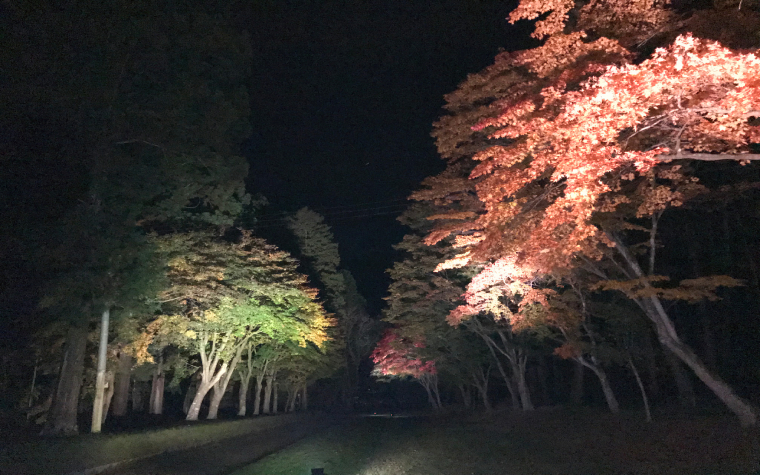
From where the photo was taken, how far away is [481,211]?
16.6m

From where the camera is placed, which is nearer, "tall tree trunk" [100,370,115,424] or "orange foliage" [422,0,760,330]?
"orange foliage" [422,0,760,330]

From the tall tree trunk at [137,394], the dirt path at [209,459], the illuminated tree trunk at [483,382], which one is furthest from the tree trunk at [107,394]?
the illuminated tree trunk at [483,382]

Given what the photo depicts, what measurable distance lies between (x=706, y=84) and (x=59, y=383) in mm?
17122

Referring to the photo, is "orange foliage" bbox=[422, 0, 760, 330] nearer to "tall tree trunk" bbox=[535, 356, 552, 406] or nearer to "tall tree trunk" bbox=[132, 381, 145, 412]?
"tall tree trunk" bbox=[535, 356, 552, 406]

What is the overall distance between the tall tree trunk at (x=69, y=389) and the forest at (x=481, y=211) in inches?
2.4

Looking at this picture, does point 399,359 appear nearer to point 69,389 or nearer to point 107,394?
point 107,394

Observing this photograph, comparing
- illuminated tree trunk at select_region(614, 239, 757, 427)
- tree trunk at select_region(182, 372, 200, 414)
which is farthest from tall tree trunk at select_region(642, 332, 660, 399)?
tree trunk at select_region(182, 372, 200, 414)

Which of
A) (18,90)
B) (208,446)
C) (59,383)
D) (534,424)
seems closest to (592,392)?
(534,424)

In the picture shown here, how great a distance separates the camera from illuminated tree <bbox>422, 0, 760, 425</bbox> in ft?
22.6

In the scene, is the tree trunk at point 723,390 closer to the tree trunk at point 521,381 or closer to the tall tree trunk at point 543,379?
the tree trunk at point 521,381

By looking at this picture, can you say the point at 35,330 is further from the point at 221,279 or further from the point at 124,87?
the point at 124,87

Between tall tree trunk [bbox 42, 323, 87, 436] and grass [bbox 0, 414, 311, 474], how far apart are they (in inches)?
48.4

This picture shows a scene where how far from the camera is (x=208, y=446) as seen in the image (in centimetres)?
2020

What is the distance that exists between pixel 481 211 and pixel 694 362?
740cm
